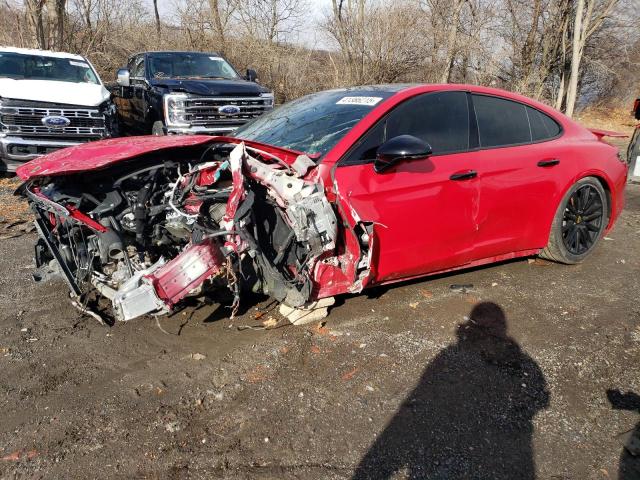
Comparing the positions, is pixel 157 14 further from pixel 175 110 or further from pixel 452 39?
pixel 175 110

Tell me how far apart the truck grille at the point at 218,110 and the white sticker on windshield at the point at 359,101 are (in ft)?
16.1

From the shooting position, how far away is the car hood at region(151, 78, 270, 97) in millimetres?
8539

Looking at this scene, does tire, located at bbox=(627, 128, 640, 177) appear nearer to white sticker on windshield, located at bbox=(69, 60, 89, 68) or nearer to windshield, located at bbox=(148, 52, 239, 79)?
windshield, located at bbox=(148, 52, 239, 79)

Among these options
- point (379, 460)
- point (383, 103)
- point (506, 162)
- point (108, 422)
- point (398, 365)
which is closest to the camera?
point (379, 460)

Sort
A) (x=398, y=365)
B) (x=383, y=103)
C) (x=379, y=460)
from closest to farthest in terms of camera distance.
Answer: (x=379, y=460) < (x=398, y=365) < (x=383, y=103)

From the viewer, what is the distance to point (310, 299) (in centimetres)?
329

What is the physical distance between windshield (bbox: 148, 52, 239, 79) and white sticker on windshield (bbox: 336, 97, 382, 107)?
21.3 feet

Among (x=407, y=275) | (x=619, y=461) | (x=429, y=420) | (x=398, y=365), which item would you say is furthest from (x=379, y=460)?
(x=407, y=275)

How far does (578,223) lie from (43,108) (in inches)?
305

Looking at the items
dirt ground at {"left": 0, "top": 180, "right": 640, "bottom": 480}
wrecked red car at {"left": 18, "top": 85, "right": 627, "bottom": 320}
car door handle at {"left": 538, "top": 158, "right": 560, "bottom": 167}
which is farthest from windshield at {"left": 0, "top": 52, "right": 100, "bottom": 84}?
car door handle at {"left": 538, "top": 158, "right": 560, "bottom": 167}

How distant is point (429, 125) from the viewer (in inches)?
147

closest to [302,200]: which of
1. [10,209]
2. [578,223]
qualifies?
[578,223]

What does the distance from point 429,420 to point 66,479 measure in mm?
1760

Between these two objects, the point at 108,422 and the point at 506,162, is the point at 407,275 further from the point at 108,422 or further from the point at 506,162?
the point at 108,422
